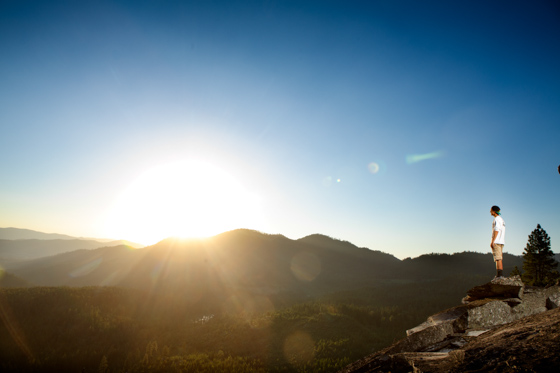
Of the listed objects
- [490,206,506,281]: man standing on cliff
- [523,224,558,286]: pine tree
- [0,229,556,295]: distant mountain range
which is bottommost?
[0,229,556,295]: distant mountain range

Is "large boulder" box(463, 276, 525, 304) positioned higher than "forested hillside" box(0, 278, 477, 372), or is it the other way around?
"large boulder" box(463, 276, 525, 304)

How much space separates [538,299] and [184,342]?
19992 mm

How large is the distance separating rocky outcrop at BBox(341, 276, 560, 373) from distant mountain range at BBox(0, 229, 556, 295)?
4272cm

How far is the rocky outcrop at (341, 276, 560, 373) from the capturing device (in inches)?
135

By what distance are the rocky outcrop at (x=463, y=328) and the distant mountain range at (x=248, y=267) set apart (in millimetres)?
42720

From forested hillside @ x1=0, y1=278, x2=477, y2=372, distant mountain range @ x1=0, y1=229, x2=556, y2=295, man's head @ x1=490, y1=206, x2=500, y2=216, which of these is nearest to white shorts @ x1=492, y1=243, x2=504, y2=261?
man's head @ x1=490, y1=206, x2=500, y2=216

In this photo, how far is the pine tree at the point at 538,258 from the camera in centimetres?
3425

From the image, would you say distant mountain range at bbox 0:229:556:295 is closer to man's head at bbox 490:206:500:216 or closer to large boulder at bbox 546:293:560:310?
man's head at bbox 490:206:500:216

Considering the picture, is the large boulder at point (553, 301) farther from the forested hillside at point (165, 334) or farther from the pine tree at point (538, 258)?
the pine tree at point (538, 258)

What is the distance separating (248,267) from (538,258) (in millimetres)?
51681

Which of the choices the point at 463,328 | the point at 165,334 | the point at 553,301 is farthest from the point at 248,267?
the point at 553,301

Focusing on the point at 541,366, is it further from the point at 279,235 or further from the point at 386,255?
the point at 386,255

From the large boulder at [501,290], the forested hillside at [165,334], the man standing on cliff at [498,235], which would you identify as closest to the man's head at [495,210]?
the man standing on cliff at [498,235]

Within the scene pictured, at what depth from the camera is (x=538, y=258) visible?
3478cm
